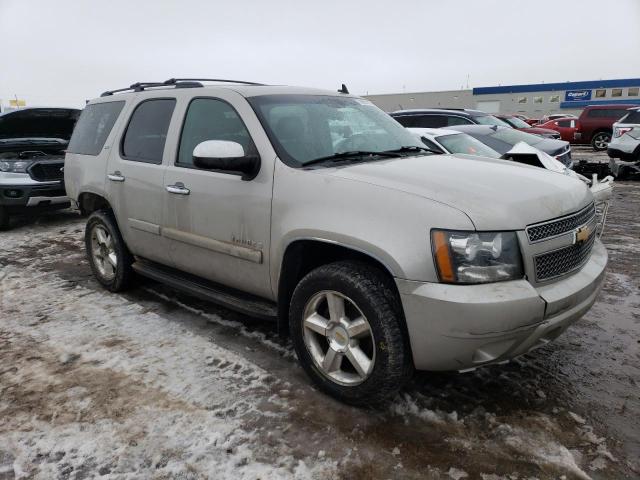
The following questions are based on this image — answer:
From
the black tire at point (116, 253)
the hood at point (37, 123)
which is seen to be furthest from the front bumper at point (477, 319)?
the hood at point (37, 123)

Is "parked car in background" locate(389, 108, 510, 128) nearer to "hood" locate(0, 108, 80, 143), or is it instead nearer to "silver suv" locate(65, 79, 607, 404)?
"hood" locate(0, 108, 80, 143)

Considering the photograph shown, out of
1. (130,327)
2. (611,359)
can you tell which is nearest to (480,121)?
(611,359)

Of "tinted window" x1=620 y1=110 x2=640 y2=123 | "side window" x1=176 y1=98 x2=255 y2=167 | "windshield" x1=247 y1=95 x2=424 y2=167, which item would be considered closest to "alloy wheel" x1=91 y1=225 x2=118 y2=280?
"side window" x1=176 y1=98 x2=255 y2=167

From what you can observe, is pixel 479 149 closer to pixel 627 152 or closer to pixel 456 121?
pixel 456 121

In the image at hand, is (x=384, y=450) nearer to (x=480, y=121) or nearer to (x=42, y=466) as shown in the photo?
(x=42, y=466)

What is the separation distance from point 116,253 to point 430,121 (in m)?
8.11

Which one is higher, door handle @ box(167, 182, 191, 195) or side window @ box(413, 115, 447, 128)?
side window @ box(413, 115, 447, 128)

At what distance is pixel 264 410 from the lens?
264 cm

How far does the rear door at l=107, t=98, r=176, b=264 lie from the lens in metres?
3.70

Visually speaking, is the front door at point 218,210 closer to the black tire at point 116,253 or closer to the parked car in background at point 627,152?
the black tire at point 116,253

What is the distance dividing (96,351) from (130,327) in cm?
41

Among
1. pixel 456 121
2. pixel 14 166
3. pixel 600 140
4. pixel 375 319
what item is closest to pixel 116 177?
pixel 375 319

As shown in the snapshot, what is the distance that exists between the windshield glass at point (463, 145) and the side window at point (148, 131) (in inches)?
165

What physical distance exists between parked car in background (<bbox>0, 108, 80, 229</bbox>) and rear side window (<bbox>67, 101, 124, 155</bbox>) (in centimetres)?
290
